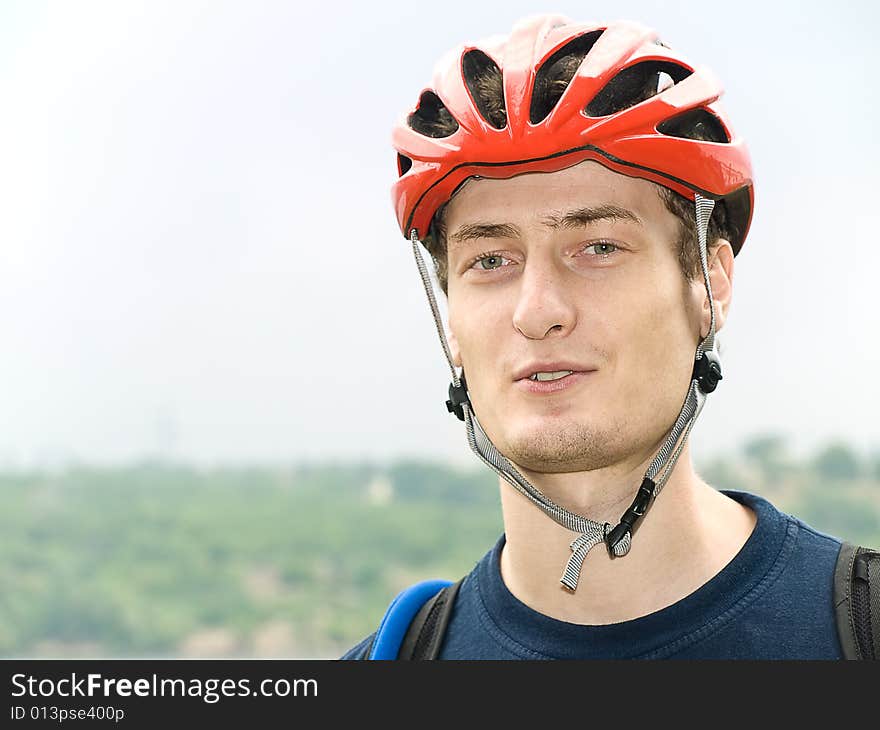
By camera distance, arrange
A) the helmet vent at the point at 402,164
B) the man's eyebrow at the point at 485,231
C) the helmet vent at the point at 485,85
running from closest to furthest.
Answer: the man's eyebrow at the point at 485,231, the helmet vent at the point at 485,85, the helmet vent at the point at 402,164

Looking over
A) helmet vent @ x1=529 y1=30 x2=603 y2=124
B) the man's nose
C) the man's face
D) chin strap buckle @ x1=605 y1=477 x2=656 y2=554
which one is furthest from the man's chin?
helmet vent @ x1=529 y1=30 x2=603 y2=124

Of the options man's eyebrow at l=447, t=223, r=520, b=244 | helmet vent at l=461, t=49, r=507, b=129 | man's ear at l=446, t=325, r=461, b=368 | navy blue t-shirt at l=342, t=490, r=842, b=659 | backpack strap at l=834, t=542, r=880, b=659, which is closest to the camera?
backpack strap at l=834, t=542, r=880, b=659

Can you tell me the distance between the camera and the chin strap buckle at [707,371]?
2.42 metres

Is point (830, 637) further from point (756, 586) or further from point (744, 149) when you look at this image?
point (744, 149)

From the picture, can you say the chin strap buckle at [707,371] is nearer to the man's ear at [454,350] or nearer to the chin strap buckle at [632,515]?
the chin strap buckle at [632,515]

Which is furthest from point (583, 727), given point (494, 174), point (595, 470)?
point (494, 174)

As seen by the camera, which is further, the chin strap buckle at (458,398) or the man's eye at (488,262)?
the chin strap buckle at (458,398)

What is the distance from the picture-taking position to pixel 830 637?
207 cm

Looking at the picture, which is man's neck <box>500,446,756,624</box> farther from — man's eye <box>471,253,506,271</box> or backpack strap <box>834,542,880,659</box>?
man's eye <box>471,253,506,271</box>

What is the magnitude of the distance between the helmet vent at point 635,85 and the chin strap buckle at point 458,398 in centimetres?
78

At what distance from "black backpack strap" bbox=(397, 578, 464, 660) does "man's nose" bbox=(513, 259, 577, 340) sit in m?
0.79

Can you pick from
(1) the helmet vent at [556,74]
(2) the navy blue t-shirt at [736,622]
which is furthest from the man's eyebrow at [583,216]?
(2) the navy blue t-shirt at [736,622]

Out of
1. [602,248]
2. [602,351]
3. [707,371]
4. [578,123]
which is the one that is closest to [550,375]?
[602,351]

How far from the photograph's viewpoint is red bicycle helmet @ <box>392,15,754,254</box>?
228cm
